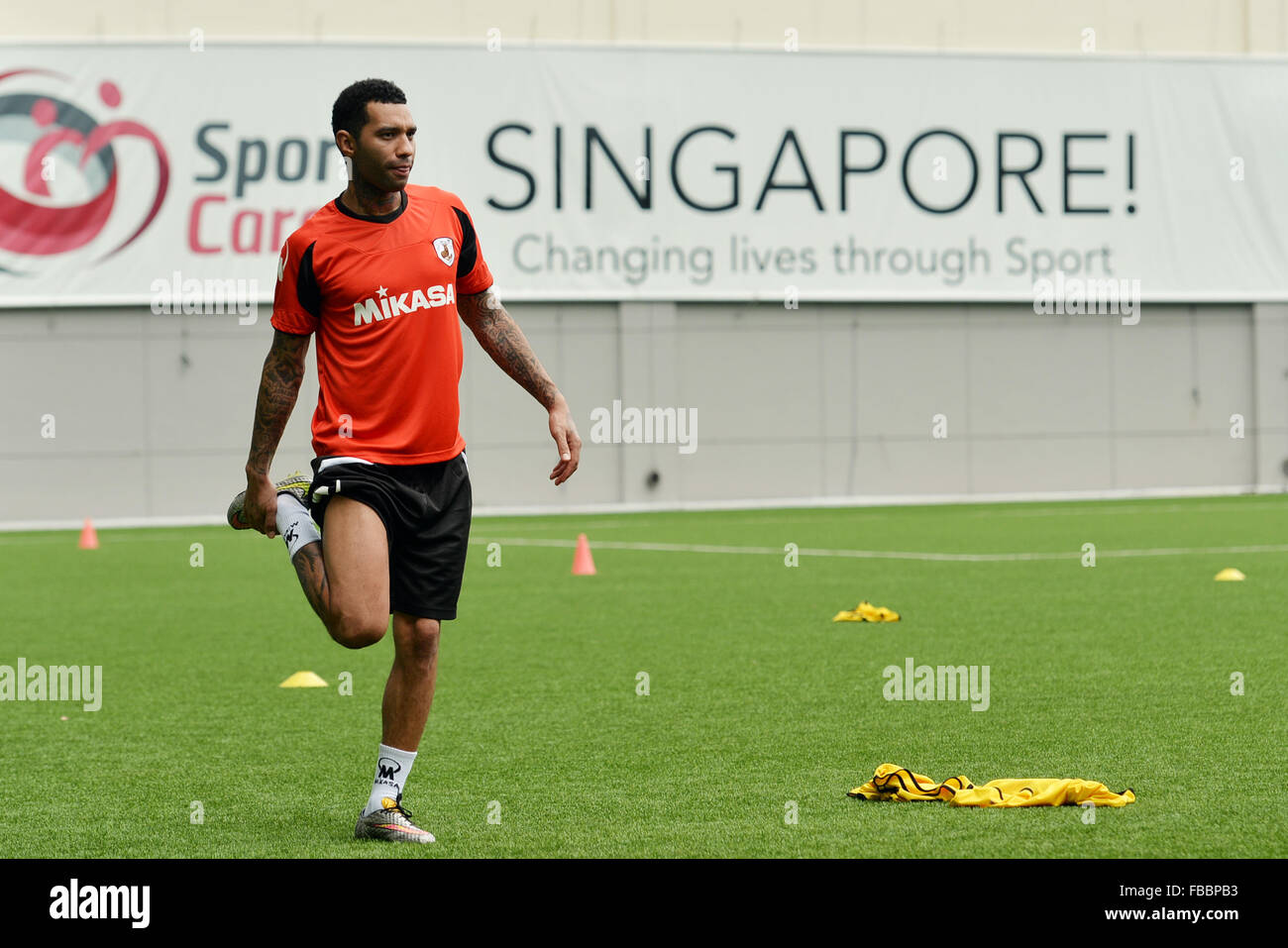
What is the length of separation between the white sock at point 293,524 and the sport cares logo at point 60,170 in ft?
77.3

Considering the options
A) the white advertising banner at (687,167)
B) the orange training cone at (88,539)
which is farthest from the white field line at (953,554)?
the white advertising banner at (687,167)

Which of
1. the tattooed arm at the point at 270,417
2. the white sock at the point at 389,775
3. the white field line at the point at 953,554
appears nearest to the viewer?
the white sock at the point at 389,775

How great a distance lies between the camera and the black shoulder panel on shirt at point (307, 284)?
5.61 metres

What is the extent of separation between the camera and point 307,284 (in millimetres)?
5617

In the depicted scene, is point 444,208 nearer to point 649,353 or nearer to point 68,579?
point 68,579

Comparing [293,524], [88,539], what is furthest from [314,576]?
[88,539]

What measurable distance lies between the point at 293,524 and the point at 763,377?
2468 cm

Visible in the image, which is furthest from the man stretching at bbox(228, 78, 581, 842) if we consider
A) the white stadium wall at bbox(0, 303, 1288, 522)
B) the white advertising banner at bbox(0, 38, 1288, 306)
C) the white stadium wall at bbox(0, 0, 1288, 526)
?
the white stadium wall at bbox(0, 303, 1288, 522)

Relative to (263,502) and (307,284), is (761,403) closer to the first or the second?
(263,502)

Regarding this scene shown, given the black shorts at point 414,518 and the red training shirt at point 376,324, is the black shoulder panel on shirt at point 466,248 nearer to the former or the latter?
the red training shirt at point 376,324

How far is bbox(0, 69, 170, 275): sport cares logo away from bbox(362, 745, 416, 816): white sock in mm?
23909

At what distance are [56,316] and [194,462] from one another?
3203 mm

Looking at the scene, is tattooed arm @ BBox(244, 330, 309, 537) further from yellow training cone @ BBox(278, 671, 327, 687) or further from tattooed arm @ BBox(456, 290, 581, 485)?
yellow training cone @ BBox(278, 671, 327, 687)

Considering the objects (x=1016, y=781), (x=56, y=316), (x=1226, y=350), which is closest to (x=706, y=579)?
(x=1016, y=781)
